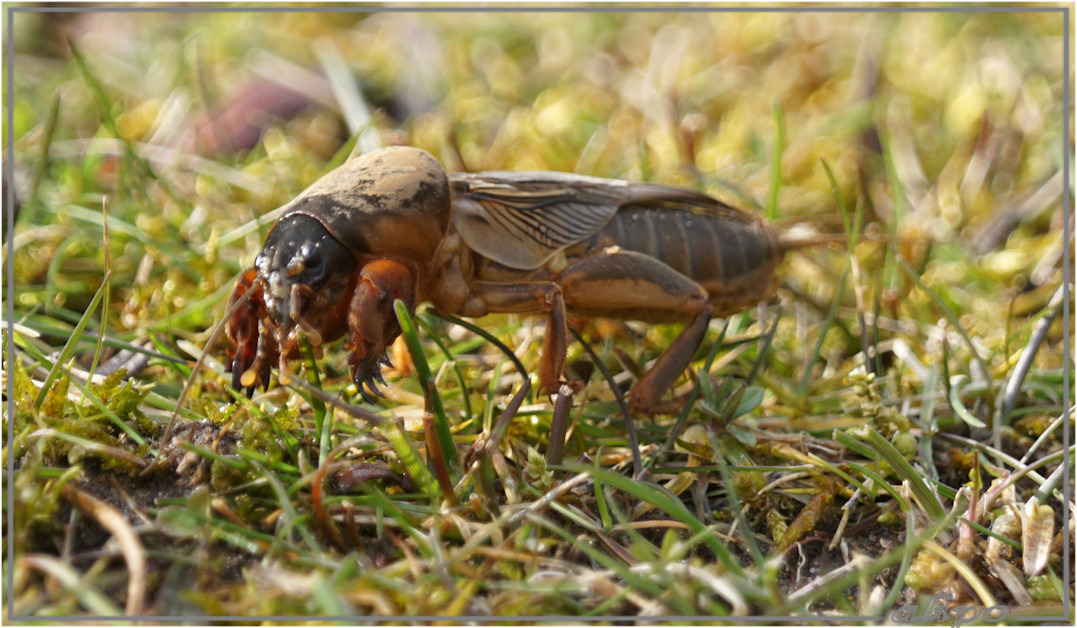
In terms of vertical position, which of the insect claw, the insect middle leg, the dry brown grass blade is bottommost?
the dry brown grass blade

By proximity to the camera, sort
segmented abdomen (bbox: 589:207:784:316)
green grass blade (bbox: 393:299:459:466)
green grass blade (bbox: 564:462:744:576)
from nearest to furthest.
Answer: green grass blade (bbox: 564:462:744:576), green grass blade (bbox: 393:299:459:466), segmented abdomen (bbox: 589:207:784:316)

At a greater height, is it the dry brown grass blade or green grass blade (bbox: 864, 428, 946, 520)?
the dry brown grass blade

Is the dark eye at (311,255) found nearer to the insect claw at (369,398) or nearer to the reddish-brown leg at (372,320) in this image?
the reddish-brown leg at (372,320)

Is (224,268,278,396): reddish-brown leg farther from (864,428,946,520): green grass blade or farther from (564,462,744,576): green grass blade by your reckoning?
(864,428,946,520): green grass blade

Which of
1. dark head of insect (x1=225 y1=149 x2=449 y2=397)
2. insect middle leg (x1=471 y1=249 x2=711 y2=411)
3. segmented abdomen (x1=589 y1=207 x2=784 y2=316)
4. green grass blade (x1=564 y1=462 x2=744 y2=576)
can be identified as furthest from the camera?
segmented abdomen (x1=589 y1=207 x2=784 y2=316)

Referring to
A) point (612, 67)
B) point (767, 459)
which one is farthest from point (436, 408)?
point (612, 67)

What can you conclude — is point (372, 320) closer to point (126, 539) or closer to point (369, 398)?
point (369, 398)

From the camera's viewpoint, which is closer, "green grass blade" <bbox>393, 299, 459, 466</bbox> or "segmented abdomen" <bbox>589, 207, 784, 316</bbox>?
"green grass blade" <bbox>393, 299, 459, 466</bbox>

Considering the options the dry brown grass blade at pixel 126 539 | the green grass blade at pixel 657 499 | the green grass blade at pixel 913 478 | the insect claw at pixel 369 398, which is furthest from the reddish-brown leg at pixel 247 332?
the green grass blade at pixel 913 478

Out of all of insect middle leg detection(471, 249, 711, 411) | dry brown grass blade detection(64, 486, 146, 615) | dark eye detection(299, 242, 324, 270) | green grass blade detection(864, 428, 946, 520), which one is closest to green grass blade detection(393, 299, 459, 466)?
dark eye detection(299, 242, 324, 270)
